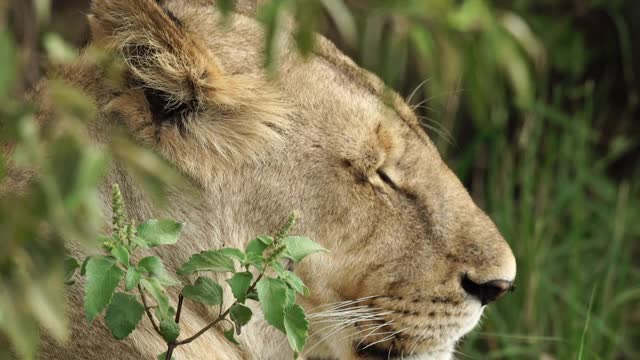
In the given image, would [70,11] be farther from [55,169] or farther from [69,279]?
[55,169]

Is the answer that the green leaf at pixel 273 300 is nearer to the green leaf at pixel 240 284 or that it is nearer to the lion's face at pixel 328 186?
the green leaf at pixel 240 284

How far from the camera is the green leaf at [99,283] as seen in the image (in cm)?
199

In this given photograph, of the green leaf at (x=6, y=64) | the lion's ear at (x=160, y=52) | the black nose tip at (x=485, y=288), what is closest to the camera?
the green leaf at (x=6, y=64)

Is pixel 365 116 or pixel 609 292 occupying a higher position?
pixel 365 116

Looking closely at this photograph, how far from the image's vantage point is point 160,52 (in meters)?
2.42

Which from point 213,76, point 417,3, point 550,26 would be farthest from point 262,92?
point 550,26

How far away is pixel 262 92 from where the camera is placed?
2629 millimetres

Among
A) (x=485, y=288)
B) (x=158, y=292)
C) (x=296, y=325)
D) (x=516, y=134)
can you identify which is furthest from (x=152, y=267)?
(x=516, y=134)

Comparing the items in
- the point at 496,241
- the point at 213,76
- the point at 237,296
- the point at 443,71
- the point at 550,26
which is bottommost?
the point at 550,26

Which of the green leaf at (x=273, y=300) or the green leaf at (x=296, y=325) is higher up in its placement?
the green leaf at (x=273, y=300)

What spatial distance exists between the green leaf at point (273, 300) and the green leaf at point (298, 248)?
0.26 ft

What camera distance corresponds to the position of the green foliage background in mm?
1546

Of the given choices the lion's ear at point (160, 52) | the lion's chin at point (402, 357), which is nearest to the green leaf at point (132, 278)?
the lion's ear at point (160, 52)

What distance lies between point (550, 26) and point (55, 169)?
12.3 ft
